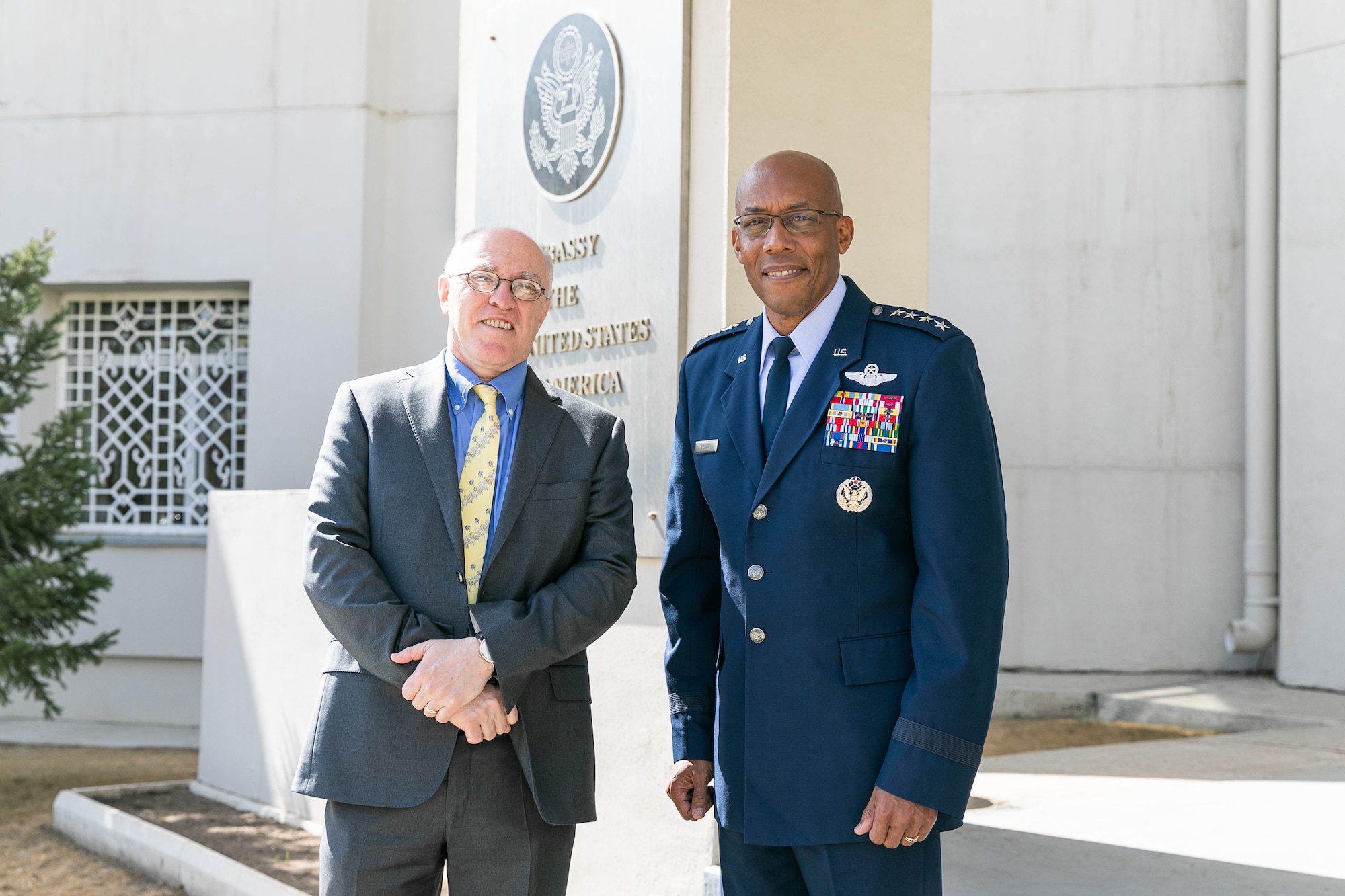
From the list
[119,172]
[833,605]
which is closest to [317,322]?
[119,172]

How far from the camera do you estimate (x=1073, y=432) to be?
8.75 m

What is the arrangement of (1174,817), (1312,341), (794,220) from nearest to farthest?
(794,220) → (1174,817) → (1312,341)

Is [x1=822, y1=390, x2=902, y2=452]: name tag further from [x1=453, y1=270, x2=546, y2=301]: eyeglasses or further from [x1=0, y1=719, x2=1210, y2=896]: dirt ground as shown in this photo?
[x1=0, y1=719, x2=1210, y2=896]: dirt ground

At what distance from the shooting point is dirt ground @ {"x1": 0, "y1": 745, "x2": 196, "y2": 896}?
4855 mm

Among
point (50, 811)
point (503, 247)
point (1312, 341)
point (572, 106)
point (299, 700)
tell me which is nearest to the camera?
point (503, 247)

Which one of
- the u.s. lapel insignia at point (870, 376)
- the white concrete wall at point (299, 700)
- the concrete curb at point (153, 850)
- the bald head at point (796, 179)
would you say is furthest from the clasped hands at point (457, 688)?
the concrete curb at point (153, 850)


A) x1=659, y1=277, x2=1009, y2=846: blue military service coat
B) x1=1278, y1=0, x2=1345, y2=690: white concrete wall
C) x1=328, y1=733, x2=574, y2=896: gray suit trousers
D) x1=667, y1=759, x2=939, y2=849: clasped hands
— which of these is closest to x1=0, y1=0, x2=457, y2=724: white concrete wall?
x1=1278, y1=0, x2=1345, y2=690: white concrete wall

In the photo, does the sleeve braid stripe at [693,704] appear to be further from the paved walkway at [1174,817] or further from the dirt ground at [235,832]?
the dirt ground at [235,832]

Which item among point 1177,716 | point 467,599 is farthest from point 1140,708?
point 467,599

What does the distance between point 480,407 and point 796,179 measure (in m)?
0.74

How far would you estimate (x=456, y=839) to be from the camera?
7.10ft

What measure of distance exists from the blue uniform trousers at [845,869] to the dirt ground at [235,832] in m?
2.68

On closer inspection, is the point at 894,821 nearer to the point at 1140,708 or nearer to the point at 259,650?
the point at 259,650

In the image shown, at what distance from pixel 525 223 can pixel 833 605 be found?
236cm
